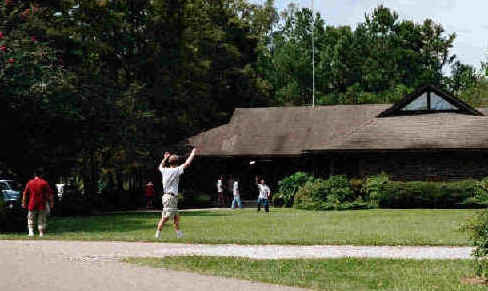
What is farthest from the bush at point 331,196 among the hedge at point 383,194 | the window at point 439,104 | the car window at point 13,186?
the car window at point 13,186

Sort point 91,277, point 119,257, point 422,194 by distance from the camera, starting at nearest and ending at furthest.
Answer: point 91,277 < point 119,257 < point 422,194

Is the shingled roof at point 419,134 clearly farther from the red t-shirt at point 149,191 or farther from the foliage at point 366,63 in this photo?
the foliage at point 366,63

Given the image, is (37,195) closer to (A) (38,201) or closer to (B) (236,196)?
(A) (38,201)

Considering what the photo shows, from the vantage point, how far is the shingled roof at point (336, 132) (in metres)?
39.2

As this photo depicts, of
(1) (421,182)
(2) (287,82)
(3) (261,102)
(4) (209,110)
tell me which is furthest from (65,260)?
(2) (287,82)

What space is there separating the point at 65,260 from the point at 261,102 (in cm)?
5039

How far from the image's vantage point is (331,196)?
3694 cm

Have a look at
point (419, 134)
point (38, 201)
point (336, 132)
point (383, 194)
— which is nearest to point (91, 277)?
point (38, 201)

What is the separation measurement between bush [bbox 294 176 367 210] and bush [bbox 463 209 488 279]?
80.7 feet

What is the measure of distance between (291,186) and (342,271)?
28.3m

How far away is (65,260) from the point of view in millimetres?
13594

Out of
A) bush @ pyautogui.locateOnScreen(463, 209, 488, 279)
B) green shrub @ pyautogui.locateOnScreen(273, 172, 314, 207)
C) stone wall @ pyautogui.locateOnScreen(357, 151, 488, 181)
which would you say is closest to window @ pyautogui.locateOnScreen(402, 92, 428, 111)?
stone wall @ pyautogui.locateOnScreen(357, 151, 488, 181)

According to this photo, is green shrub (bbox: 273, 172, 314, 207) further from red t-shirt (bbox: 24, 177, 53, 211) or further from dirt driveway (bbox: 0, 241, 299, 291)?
dirt driveway (bbox: 0, 241, 299, 291)

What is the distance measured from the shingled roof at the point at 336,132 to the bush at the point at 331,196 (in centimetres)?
225
